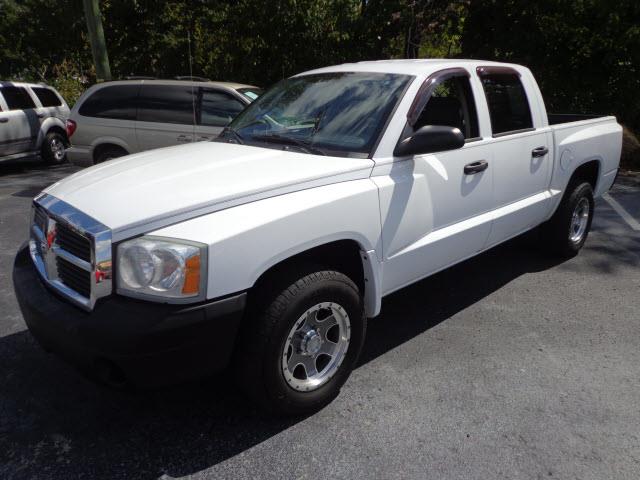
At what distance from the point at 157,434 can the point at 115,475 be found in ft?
1.06

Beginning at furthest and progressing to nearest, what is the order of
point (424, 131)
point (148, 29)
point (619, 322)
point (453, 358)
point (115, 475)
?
point (148, 29), point (619, 322), point (453, 358), point (424, 131), point (115, 475)

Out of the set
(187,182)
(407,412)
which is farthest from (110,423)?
(407,412)

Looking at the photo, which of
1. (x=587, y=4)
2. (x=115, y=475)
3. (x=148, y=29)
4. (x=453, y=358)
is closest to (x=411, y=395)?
(x=453, y=358)

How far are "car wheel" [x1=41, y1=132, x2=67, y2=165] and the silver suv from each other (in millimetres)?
3234

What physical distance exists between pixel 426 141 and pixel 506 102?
1.52m

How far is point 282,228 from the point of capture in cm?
251

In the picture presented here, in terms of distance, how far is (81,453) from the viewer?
258cm

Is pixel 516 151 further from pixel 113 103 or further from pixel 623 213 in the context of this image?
pixel 113 103

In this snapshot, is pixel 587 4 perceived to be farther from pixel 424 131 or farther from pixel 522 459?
pixel 522 459

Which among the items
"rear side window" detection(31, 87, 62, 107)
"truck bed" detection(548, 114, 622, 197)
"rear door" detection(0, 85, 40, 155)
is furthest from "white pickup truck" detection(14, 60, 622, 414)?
"rear side window" detection(31, 87, 62, 107)

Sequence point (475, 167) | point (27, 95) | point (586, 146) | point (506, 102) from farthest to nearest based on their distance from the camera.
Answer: point (27, 95) < point (586, 146) < point (506, 102) < point (475, 167)

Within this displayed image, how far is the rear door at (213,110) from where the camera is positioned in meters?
7.66

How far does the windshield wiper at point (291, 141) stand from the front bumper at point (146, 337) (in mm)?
1117

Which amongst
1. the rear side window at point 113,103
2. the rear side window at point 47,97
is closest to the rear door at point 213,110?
the rear side window at point 113,103
